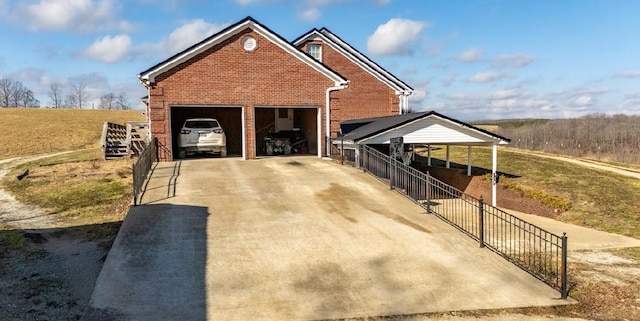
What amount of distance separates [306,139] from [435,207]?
35.0ft

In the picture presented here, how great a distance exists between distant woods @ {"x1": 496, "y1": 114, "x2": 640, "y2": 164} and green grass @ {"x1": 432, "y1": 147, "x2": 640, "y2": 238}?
91.7 ft

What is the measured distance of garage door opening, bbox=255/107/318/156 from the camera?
2128cm

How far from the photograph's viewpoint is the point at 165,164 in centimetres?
1669

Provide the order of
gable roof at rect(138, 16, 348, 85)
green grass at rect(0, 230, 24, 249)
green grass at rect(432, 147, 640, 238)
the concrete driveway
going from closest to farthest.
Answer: the concrete driveway < green grass at rect(0, 230, 24, 249) < green grass at rect(432, 147, 640, 238) < gable roof at rect(138, 16, 348, 85)

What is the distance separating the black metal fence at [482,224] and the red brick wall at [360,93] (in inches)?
319

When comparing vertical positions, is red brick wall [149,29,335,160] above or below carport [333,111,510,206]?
above

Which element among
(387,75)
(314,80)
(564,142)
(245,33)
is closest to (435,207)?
(314,80)

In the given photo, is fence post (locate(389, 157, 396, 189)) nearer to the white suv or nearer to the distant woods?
the white suv

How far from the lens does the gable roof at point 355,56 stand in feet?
78.5

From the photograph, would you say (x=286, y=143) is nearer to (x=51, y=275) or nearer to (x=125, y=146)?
(x=125, y=146)

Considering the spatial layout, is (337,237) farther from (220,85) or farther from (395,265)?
(220,85)

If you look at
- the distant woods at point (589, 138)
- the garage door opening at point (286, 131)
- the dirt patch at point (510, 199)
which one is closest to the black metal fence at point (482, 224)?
the dirt patch at point (510, 199)

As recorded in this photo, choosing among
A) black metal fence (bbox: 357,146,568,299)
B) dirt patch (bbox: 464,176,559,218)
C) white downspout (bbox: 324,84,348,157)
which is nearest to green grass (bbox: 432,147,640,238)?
dirt patch (bbox: 464,176,559,218)

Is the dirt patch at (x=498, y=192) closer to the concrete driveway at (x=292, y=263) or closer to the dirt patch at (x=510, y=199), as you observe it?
the dirt patch at (x=510, y=199)
